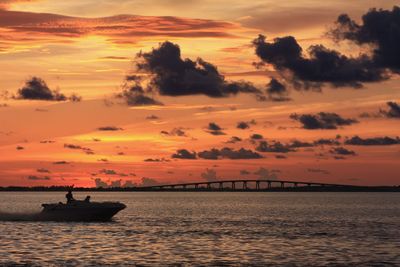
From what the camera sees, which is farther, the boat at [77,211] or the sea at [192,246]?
the boat at [77,211]

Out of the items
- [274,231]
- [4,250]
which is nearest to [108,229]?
[274,231]

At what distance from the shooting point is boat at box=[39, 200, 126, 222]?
117 metres

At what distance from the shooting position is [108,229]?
4496 inches

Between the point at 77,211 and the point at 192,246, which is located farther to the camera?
the point at 77,211

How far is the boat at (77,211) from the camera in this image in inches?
4621

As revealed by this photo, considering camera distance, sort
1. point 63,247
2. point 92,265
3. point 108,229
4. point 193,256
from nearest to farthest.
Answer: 1. point 92,265
2. point 193,256
3. point 63,247
4. point 108,229

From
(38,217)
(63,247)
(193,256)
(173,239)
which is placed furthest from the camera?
(38,217)

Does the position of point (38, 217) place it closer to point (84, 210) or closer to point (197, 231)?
point (84, 210)

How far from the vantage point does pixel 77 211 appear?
385ft

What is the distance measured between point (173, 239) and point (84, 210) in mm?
21853

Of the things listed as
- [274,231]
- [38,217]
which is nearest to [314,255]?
[274,231]

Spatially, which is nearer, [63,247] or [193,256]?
[193,256]

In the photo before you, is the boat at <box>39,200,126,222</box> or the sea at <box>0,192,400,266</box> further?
the boat at <box>39,200,126,222</box>

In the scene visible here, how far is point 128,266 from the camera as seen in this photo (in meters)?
68.8
